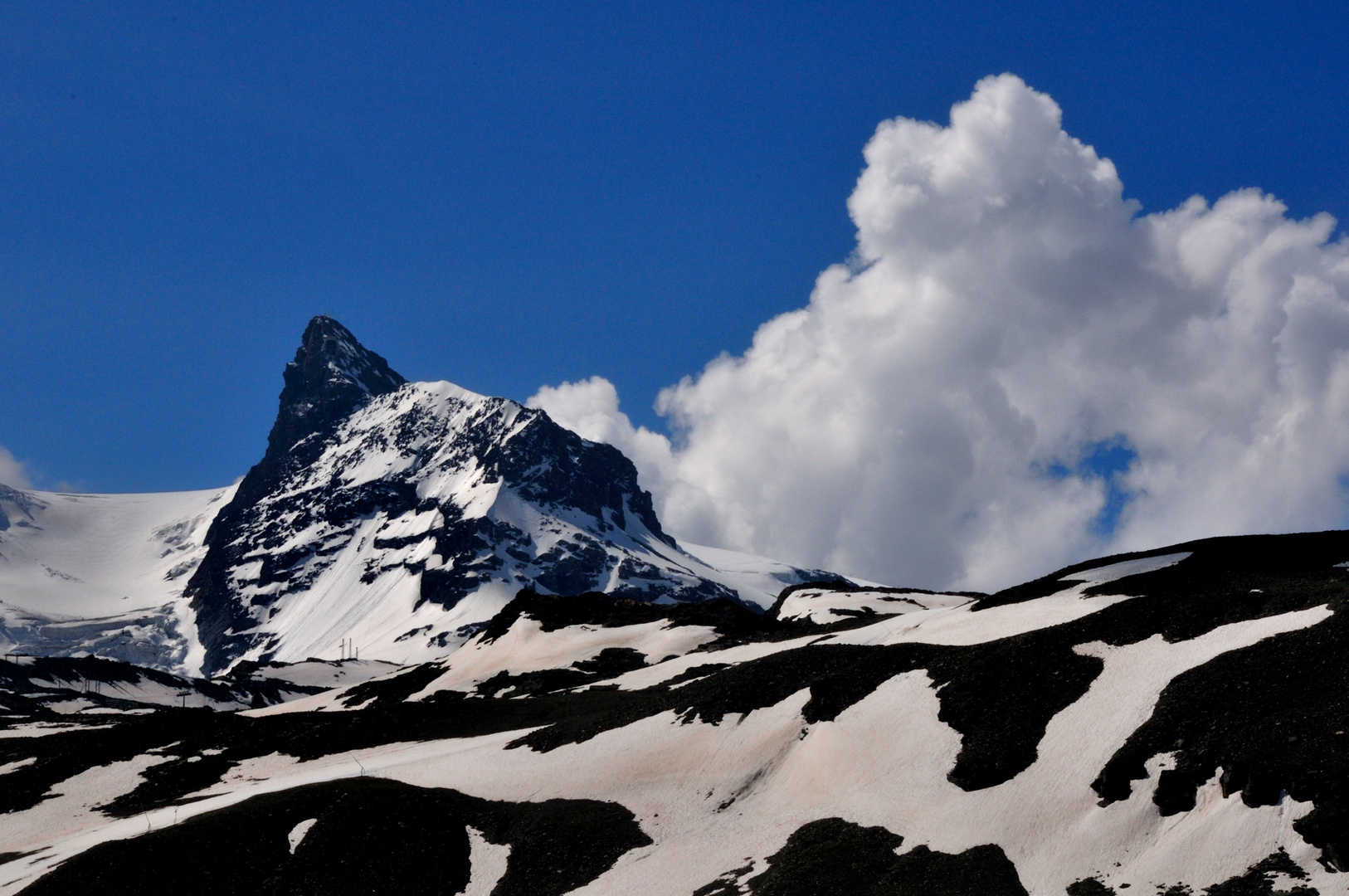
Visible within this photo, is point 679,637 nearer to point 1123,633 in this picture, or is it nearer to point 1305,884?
point 1123,633

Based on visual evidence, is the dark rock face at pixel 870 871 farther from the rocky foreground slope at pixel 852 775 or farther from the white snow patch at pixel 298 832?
the white snow patch at pixel 298 832

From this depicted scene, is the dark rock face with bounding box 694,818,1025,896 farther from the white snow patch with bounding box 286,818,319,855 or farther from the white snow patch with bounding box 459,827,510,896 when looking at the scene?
the white snow patch with bounding box 286,818,319,855

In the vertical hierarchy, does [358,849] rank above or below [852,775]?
below

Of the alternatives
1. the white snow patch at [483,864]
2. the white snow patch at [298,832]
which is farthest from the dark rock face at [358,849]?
the white snow patch at [483,864]

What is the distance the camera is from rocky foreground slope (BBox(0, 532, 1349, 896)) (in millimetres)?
41562

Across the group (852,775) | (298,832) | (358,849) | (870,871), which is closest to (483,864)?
(358,849)

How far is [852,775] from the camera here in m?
53.0

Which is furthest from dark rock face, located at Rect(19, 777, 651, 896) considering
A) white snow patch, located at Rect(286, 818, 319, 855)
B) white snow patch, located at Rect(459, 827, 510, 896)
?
white snow patch, located at Rect(459, 827, 510, 896)

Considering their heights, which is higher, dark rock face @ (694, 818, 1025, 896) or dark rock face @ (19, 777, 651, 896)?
dark rock face @ (19, 777, 651, 896)

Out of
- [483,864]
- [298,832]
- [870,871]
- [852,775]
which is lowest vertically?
[870,871]

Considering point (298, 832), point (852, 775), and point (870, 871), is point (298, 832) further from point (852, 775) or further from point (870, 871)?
point (870, 871)

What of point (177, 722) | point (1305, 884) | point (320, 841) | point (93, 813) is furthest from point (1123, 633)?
point (177, 722)

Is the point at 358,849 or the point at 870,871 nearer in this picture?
the point at 870,871

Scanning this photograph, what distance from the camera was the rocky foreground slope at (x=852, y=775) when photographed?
41.6 metres
